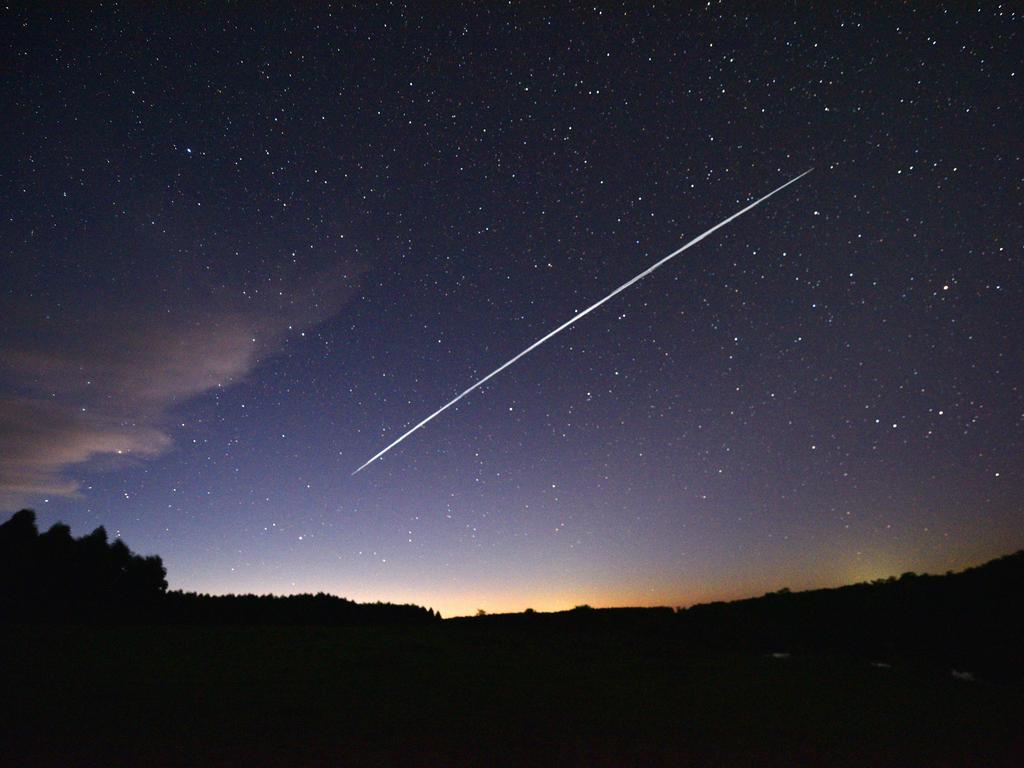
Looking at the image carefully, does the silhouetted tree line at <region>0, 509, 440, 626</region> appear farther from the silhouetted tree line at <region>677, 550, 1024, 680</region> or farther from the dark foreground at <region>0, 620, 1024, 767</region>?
the silhouetted tree line at <region>677, 550, 1024, 680</region>

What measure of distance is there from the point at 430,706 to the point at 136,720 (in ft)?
11.7

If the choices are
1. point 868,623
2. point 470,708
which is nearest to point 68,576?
point 470,708


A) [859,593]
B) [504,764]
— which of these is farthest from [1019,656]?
[504,764]

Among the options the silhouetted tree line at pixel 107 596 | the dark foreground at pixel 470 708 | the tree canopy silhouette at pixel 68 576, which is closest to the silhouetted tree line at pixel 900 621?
the dark foreground at pixel 470 708

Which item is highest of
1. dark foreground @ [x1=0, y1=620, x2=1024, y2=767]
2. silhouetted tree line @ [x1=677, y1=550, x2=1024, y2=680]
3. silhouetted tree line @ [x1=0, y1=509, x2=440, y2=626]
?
silhouetted tree line @ [x1=0, y1=509, x2=440, y2=626]

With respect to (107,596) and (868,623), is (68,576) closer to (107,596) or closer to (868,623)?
(107,596)

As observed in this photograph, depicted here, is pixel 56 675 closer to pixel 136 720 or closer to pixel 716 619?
pixel 136 720

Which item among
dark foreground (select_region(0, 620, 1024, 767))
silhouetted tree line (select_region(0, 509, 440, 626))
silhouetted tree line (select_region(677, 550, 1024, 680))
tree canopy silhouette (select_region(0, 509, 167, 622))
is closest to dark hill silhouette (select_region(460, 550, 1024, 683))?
silhouetted tree line (select_region(677, 550, 1024, 680))

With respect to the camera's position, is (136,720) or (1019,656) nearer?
(136,720)

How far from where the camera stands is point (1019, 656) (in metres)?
11.1

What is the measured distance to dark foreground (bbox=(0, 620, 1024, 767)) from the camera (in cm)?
649

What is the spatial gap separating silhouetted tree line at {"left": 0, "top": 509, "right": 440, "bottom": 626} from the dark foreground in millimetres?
7146

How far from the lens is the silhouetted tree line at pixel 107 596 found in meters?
20.8

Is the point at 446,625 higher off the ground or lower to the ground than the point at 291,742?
higher
